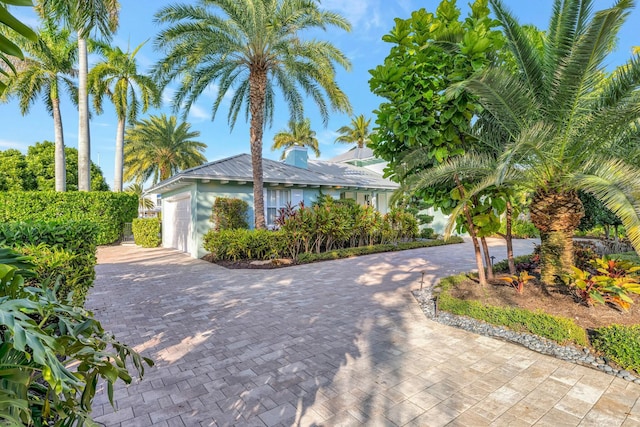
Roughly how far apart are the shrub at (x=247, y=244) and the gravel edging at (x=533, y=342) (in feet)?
20.5

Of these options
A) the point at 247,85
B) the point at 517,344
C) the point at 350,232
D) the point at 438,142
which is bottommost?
Answer: the point at 517,344

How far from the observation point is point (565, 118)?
4980mm

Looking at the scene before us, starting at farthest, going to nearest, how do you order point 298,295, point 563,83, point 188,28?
point 188,28, point 298,295, point 563,83

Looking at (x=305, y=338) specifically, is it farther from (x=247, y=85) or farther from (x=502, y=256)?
(x=247, y=85)

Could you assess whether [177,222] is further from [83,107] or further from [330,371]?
[330,371]

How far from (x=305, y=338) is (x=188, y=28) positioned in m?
10.7

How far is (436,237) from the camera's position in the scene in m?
18.1

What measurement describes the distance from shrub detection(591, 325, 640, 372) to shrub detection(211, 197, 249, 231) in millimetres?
11097

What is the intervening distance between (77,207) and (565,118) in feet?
Result: 67.6

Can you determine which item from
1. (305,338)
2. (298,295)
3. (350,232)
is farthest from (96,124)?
(305,338)

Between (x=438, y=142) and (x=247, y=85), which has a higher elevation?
(x=247, y=85)

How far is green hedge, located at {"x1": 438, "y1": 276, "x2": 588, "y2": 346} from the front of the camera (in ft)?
13.9

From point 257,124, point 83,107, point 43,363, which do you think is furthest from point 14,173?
point 43,363

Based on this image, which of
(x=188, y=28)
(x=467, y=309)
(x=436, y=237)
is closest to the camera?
(x=467, y=309)
